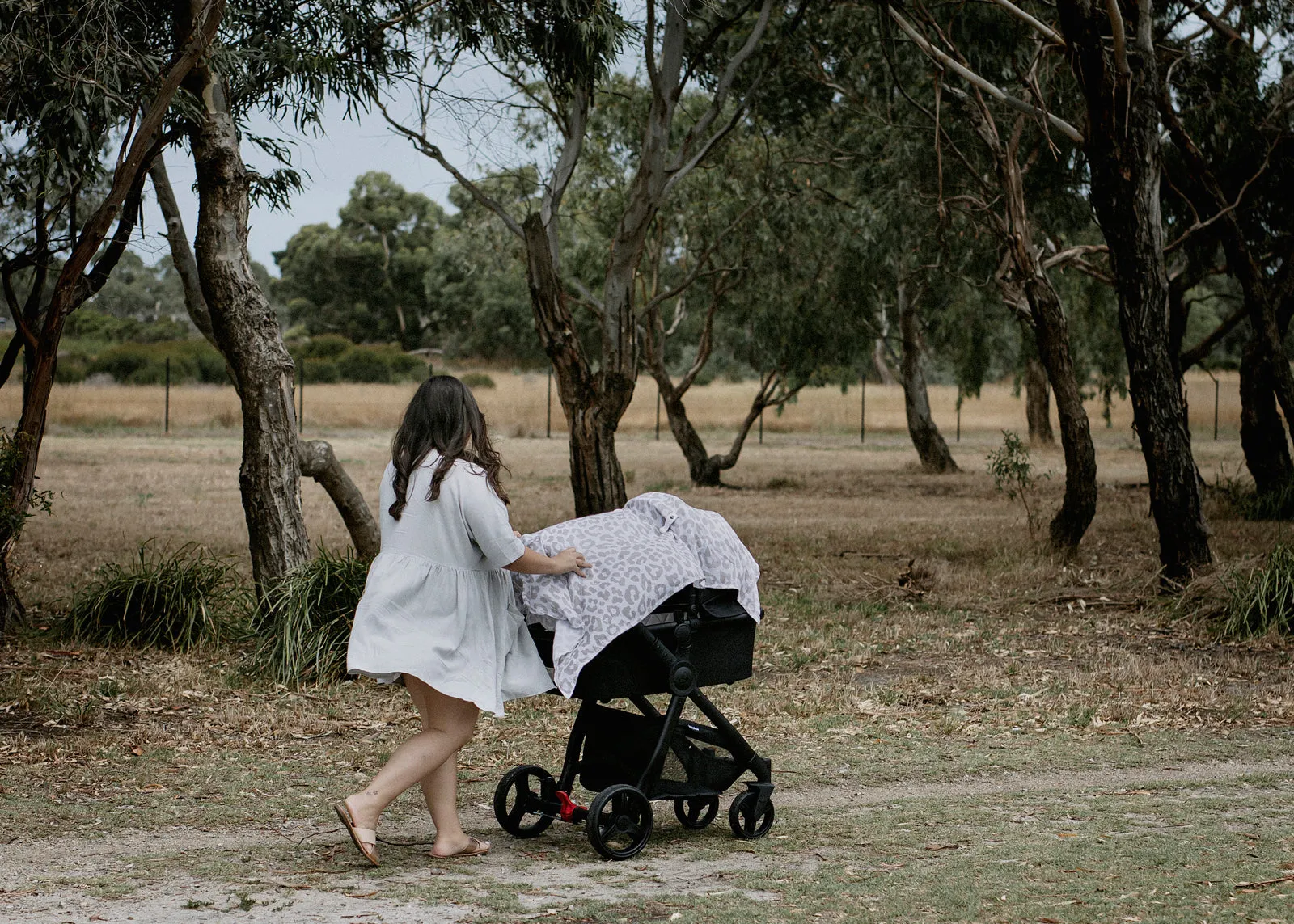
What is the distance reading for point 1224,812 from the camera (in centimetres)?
544

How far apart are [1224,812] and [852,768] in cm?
162

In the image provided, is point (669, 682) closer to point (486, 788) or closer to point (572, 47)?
point (486, 788)

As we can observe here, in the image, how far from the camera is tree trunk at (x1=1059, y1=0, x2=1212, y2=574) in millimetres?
10938

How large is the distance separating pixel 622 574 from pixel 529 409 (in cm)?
3540

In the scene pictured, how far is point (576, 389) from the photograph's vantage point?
13195 millimetres

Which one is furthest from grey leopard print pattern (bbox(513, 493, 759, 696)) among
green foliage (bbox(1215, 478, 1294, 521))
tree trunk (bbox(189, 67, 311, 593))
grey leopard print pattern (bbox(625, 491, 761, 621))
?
green foliage (bbox(1215, 478, 1294, 521))

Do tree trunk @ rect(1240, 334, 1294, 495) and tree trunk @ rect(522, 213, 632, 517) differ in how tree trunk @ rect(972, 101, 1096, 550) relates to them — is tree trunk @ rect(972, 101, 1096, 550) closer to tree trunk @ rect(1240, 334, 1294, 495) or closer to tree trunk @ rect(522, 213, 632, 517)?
tree trunk @ rect(1240, 334, 1294, 495)

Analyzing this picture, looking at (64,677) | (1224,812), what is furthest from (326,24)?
(1224,812)

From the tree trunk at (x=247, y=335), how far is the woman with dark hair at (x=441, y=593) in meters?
4.66

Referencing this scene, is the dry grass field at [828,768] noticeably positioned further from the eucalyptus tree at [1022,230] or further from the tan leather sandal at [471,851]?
the eucalyptus tree at [1022,230]

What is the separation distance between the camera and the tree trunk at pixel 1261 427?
52.5 feet

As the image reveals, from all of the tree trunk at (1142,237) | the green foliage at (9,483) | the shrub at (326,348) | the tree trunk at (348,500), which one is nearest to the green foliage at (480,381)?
the shrub at (326,348)

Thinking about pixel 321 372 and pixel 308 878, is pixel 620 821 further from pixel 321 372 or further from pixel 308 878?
pixel 321 372

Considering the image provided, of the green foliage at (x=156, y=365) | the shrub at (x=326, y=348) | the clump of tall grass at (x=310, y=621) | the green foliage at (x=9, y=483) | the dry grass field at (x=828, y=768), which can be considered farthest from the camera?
the shrub at (x=326, y=348)
